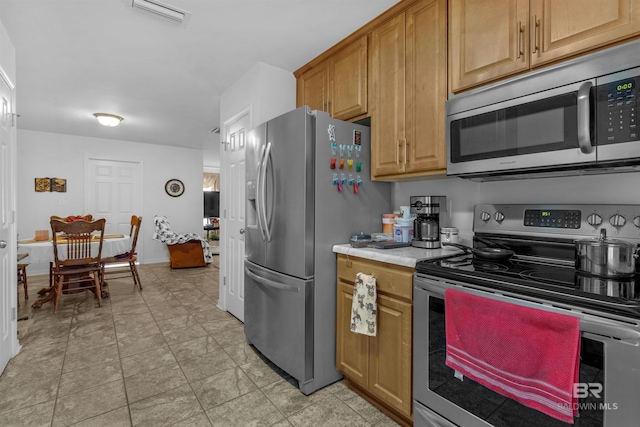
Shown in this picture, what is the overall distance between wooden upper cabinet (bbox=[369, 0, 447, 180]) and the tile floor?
147cm

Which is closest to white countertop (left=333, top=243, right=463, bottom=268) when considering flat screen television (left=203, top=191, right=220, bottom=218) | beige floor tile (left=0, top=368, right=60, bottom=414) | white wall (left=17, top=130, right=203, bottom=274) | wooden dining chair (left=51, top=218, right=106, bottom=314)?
beige floor tile (left=0, top=368, right=60, bottom=414)

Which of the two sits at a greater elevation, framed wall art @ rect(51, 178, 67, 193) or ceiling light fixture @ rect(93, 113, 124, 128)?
ceiling light fixture @ rect(93, 113, 124, 128)

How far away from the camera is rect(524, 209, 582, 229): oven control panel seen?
145 centimetres

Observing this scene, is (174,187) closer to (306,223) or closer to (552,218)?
(306,223)

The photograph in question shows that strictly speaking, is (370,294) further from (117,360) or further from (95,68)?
(95,68)

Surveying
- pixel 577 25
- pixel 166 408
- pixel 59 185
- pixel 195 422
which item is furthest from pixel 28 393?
pixel 59 185

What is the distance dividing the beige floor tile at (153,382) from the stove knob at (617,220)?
8.17ft

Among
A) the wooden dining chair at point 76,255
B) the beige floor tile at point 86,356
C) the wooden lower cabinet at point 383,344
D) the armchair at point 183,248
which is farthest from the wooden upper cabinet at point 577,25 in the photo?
the armchair at point 183,248

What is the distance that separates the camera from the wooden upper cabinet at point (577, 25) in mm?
1178

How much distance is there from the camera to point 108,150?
6152mm

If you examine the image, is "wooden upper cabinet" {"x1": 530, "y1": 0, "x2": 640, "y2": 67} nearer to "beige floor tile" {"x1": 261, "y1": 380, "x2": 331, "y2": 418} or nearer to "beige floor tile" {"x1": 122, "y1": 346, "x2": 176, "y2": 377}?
"beige floor tile" {"x1": 261, "y1": 380, "x2": 331, "y2": 418}

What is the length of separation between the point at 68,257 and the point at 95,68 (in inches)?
83.4

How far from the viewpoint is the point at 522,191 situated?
1700 millimetres

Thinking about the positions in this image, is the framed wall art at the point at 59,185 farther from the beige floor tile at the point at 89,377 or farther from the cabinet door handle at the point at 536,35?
the cabinet door handle at the point at 536,35
